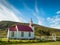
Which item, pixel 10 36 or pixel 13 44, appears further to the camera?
pixel 10 36

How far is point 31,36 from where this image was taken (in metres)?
32.2

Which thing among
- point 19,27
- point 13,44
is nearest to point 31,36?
point 19,27

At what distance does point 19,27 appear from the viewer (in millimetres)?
31781

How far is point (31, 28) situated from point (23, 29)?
2.01 m

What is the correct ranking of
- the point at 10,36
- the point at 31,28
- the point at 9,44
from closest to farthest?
the point at 9,44
the point at 10,36
the point at 31,28

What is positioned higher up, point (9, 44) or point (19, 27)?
point (19, 27)

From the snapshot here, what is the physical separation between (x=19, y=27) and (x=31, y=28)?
2601 millimetres

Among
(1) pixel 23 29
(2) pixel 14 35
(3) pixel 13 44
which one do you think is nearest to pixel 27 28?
(1) pixel 23 29

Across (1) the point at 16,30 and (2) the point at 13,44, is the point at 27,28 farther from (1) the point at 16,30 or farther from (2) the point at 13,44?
(2) the point at 13,44

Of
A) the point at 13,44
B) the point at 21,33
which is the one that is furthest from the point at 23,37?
the point at 13,44

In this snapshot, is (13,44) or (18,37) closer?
(13,44)

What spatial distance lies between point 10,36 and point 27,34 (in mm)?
3306

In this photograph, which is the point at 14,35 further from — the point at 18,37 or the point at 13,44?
the point at 13,44

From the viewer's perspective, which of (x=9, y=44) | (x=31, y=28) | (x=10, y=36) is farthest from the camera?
(x=31, y=28)
